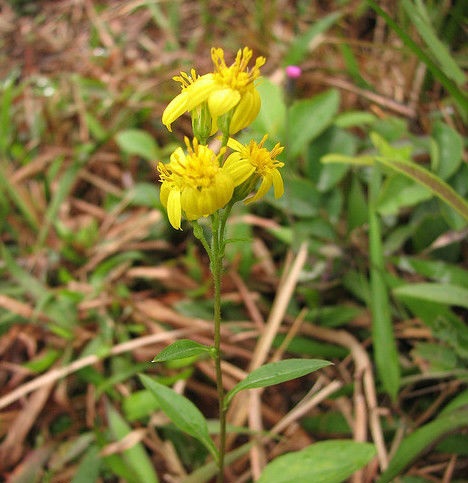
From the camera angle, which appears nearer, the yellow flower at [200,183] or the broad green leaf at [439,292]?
the yellow flower at [200,183]

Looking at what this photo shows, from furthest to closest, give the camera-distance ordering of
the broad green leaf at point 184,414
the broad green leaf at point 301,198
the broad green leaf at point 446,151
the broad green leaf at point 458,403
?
1. the broad green leaf at point 301,198
2. the broad green leaf at point 446,151
3. the broad green leaf at point 458,403
4. the broad green leaf at point 184,414

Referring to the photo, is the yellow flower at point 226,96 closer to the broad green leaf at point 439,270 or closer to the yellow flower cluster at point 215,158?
the yellow flower cluster at point 215,158

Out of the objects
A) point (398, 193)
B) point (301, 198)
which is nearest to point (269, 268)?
point (301, 198)

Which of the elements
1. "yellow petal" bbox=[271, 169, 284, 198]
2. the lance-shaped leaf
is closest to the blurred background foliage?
the lance-shaped leaf

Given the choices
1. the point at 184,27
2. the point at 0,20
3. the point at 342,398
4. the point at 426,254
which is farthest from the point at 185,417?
the point at 0,20

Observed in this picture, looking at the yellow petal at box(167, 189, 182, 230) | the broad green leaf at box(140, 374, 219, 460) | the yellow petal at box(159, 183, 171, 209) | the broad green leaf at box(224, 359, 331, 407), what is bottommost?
the broad green leaf at box(140, 374, 219, 460)

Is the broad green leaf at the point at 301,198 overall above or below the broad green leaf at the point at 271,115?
below

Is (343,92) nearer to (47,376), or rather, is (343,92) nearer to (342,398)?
(342,398)

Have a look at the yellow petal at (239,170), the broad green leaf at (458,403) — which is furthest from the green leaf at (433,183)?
the yellow petal at (239,170)

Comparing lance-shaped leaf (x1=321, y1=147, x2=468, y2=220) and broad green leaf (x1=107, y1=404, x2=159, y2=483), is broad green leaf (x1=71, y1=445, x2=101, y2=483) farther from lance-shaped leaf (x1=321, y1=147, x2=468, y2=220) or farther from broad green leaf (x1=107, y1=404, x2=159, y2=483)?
lance-shaped leaf (x1=321, y1=147, x2=468, y2=220)
